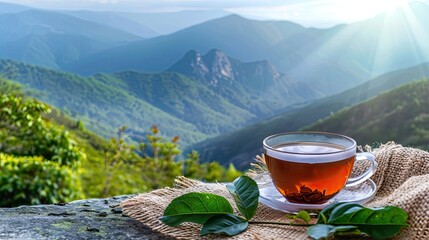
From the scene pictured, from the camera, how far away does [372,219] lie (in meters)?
0.80

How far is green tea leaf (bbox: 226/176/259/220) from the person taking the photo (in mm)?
932

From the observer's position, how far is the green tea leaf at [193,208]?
0.89 m

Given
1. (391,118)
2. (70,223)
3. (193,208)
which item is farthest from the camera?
(391,118)

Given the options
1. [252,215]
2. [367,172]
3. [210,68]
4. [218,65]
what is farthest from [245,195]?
[218,65]

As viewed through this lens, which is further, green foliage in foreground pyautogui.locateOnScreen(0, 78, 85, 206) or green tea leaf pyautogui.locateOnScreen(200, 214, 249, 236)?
green foliage in foreground pyautogui.locateOnScreen(0, 78, 85, 206)

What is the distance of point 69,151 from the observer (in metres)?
4.21

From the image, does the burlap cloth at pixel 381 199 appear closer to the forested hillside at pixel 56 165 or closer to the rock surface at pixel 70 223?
the rock surface at pixel 70 223

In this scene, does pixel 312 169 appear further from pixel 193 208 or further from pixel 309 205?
pixel 193 208

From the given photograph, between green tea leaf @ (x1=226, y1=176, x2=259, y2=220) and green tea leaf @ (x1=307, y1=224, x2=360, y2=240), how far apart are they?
16 cm

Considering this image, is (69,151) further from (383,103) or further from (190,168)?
(383,103)

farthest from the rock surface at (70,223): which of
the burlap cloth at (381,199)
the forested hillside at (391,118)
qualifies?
the forested hillside at (391,118)

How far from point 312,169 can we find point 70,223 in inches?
18.8

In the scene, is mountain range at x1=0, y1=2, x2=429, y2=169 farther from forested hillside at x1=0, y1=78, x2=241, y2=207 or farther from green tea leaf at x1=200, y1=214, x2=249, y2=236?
green tea leaf at x1=200, y1=214, x2=249, y2=236

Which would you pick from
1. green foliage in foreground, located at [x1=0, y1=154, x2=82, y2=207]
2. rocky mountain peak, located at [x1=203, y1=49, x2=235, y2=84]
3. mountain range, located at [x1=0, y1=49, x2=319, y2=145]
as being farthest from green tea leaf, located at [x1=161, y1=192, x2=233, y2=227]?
rocky mountain peak, located at [x1=203, y1=49, x2=235, y2=84]
